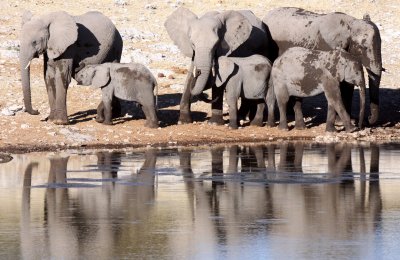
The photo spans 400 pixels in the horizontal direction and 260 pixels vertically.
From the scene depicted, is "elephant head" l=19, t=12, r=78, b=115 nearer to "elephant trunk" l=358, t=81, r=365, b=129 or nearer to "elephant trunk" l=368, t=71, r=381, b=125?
"elephant trunk" l=358, t=81, r=365, b=129

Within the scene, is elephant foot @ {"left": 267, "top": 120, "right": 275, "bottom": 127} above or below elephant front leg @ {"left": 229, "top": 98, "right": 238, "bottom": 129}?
below

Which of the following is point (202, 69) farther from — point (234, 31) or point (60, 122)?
point (60, 122)

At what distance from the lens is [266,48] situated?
27.9 meters

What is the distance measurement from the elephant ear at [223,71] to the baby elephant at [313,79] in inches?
34.7

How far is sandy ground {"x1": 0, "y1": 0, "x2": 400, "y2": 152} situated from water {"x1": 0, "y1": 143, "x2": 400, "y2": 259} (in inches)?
81.2

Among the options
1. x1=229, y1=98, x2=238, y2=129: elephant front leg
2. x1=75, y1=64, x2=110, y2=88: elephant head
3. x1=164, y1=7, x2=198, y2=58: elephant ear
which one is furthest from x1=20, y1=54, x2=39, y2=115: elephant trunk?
x1=229, y1=98, x2=238, y2=129: elephant front leg

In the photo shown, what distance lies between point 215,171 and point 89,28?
8344mm

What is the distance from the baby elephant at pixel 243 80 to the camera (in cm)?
2495

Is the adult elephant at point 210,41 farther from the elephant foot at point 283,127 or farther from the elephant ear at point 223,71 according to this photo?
the elephant foot at point 283,127

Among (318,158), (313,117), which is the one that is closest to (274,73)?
(313,117)

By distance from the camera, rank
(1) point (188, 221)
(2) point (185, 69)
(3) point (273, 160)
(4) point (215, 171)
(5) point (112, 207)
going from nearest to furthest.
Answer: (1) point (188, 221)
(5) point (112, 207)
(4) point (215, 171)
(3) point (273, 160)
(2) point (185, 69)

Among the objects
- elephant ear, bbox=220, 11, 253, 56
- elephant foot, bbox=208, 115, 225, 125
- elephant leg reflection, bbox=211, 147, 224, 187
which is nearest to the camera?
elephant leg reflection, bbox=211, 147, 224, 187

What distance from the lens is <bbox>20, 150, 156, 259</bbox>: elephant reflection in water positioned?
12.2 metres

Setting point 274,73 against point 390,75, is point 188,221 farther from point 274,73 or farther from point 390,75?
point 390,75
